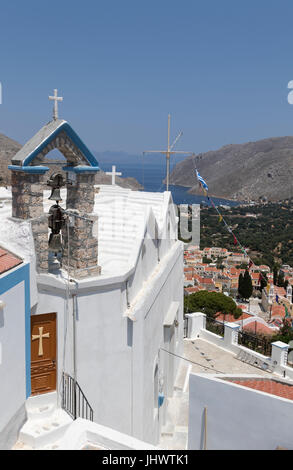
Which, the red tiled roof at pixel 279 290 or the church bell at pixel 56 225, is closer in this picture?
the church bell at pixel 56 225

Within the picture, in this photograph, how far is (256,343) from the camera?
1500 centimetres

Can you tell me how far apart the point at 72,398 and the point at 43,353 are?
861 mm

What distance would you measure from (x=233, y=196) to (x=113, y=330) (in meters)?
136

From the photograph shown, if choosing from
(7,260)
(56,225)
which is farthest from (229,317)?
(7,260)

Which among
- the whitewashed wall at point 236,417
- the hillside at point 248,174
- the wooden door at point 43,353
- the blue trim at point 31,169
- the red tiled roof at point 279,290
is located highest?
the hillside at point 248,174

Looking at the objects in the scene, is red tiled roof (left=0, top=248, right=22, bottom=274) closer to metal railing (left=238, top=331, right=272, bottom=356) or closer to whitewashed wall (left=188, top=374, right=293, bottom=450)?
whitewashed wall (left=188, top=374, right=293, bottom=450)

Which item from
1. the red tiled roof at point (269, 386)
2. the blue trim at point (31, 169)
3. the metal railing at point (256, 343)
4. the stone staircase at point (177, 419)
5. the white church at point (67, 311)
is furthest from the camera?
the metal railing at point (256, 343)

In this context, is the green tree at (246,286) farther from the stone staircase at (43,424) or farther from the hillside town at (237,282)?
the stone staircase at (43,424)

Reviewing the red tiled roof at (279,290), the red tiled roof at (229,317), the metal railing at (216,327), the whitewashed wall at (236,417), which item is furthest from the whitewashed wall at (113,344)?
the red tiled roof at (279,290)

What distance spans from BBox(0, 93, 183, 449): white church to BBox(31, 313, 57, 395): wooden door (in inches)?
0.6

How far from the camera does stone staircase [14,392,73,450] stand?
581 centimetres

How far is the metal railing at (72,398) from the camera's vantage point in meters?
6.66

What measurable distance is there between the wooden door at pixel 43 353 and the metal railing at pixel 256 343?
973cm
